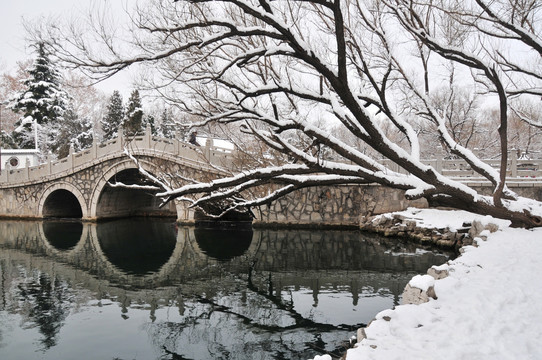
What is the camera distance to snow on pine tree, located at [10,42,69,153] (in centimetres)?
2734

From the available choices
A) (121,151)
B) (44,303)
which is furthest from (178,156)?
(44,303)

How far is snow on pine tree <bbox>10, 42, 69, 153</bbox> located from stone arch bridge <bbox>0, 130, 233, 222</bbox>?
673 centimetres

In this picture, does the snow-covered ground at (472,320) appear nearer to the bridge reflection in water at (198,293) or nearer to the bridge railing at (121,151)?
the bridge reflection in water at (198,293)

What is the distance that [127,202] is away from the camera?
2281 centimetres

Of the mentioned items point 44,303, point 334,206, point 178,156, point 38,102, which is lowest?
point 44,303

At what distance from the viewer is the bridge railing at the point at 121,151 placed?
16.3m

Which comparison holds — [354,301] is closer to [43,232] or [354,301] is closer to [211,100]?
[211,100]

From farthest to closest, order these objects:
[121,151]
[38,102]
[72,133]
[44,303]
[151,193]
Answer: [72,133]
[38,102]
[151,193]
[121,151]
[44,303]

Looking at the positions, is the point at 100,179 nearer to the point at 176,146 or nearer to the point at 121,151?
the point at 121,151

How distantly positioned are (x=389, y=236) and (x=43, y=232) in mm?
14041

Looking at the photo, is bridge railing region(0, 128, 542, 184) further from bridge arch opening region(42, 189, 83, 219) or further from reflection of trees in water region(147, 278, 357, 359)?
reflection of trees in water region(147, 278, 357, 359)

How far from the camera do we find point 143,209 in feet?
78.6

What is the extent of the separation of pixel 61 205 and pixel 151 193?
724 centimetres

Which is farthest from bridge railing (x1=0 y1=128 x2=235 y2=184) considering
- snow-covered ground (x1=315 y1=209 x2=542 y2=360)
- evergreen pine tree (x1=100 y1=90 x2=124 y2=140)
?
snow-covered ground (x1=315 y1=209 x2=542 y2=360)
